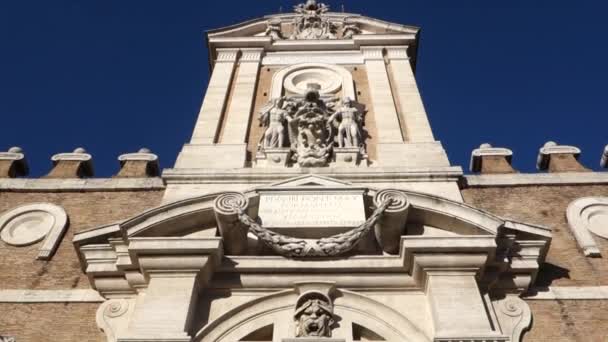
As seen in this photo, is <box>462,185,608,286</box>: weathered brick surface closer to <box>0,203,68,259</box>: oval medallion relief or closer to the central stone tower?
Result: the central stone tower

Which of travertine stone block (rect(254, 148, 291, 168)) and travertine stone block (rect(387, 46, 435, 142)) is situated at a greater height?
travertine stone block (rect(387, 46, 435, 142))

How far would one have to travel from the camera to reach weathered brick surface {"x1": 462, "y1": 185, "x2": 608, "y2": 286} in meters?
10.7

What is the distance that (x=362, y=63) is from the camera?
17.5 metres

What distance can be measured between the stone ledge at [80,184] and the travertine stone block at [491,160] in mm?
5910

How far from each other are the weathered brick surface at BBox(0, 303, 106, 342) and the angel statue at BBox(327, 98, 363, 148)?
217 inches

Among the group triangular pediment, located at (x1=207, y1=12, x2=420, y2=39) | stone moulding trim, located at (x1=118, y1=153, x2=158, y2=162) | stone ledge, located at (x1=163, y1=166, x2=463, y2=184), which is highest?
triangular pediment, located at (x1=207, y1=12, x2=420, y2=39)

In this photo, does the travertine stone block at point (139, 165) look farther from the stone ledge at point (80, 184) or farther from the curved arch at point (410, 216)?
the curved arch at point (410, 216)

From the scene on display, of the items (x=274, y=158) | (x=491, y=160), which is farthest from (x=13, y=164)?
(x=491, y=160)

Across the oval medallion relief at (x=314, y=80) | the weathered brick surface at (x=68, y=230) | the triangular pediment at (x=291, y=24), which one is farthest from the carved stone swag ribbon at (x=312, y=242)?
the triangular pediment at (x=291, y=24)

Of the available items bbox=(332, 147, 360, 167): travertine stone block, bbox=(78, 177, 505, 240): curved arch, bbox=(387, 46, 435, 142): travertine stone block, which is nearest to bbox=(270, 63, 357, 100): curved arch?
bbox=(387, 46, 435, 142): travertine stone block

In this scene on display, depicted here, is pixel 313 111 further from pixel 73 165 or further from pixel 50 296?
pixel 50 296

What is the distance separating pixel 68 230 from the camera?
12.0 metres

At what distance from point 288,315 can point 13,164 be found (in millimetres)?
6947

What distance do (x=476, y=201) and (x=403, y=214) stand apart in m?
2.54
